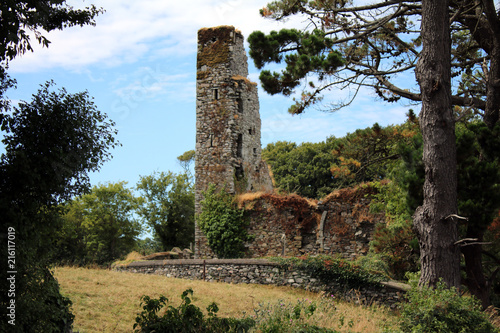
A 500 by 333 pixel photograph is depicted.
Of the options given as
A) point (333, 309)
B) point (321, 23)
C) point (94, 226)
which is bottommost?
point (333, 309)

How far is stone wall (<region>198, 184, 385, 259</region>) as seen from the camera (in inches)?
803

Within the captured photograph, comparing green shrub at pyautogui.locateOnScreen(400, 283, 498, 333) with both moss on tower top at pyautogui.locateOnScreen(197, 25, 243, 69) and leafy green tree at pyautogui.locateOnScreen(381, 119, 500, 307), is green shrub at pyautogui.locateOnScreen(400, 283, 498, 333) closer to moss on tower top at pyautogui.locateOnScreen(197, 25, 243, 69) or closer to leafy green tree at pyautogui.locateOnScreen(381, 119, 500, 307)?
leafy green tree at pyautogui.locateOnScreen(381, 119, 500, 307)

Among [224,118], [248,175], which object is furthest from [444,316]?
[224,118]

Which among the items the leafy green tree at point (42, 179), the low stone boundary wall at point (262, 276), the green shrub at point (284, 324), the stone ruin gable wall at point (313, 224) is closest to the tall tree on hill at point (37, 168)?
the leafy green tree at point (42, 179)

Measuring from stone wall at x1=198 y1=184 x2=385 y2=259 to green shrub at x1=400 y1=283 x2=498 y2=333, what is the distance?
1080 centimetres

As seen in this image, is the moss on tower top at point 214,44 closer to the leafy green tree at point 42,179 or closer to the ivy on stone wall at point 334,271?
the ivy on stone wall at point 334,271

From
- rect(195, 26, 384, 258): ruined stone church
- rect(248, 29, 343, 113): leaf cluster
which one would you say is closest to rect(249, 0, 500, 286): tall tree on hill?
rect(248, 29, 343, 113): leaf cluster

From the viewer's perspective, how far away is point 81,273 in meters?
15.5

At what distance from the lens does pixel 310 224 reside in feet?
71.0

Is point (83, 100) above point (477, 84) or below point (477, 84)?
below

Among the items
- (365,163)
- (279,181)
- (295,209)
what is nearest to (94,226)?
(279,181)

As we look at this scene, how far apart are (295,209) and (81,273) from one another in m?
9.94

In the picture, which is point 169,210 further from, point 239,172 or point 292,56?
point 292,56

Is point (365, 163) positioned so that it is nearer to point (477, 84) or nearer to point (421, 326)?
point (477, 84)
